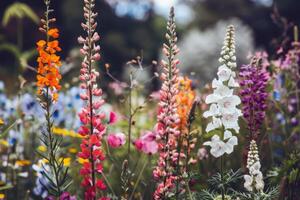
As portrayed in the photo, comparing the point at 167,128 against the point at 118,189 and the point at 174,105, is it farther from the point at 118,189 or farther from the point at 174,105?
the point at 118,189

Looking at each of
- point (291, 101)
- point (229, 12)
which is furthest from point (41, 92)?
point (229, 12)

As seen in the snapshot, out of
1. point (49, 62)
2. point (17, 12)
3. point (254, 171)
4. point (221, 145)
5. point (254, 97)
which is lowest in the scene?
point (254, 171)

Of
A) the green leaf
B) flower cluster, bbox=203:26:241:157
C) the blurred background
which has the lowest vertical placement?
flower cluster, bbox=203:26:241:157

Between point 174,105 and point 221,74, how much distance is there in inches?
12.2

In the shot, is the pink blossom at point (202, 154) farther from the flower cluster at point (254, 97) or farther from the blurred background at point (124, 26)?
the blurred background at point (124, 26)

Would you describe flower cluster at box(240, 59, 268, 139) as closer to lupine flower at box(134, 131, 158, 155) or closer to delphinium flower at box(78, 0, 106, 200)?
lupine flower at box(134, 131, 158, 155)

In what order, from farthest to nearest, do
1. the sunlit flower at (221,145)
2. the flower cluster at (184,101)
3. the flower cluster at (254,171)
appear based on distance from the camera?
the flower cluster at (184,101) → the sunlit flower at (221,145) → the flower cluster at (254,171)

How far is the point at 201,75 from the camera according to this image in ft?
52.8

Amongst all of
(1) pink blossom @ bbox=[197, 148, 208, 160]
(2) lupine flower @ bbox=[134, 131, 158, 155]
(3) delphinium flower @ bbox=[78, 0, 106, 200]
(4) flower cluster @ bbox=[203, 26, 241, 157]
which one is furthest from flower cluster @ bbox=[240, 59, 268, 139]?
(1) pink blossom @ bbox=[197, 148, 208, 160]

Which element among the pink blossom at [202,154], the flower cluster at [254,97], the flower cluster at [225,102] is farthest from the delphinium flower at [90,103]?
the pink blossom at [202,154]

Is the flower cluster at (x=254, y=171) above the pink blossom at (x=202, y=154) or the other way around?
the other way around

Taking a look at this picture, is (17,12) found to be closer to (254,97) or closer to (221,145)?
(254,97)

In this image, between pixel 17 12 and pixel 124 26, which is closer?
pixel 17 12

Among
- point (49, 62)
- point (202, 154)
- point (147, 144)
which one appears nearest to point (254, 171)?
point (147, 144)
